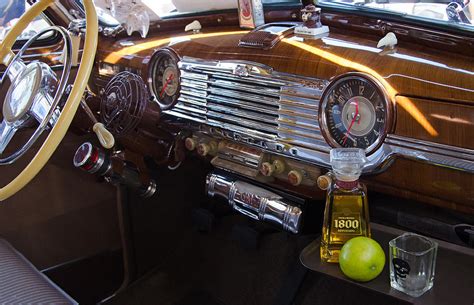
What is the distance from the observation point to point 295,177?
1679 millimetres

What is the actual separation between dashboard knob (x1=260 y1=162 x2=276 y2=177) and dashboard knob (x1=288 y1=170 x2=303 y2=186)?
2.8 inches

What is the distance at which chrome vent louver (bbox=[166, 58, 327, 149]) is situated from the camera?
1.58m

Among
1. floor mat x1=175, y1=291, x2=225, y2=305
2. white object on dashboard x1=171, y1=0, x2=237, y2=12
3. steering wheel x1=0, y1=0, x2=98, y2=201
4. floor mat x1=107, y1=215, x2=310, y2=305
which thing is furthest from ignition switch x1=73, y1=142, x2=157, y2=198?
white object on dashboard x1=171, y1=0, x2=237, y2=12

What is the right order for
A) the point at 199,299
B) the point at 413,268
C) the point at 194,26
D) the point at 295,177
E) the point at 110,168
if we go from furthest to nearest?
the point at 199,299 → the point at 194,26 → the point at 110,168 → the point at 295,177 → the point at 413,268

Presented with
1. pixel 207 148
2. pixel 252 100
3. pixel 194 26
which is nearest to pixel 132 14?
pixel 194 26

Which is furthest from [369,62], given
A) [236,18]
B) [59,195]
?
[59,195]

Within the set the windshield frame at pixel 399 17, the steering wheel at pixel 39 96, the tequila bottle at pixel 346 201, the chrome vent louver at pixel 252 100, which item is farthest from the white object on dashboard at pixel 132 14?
the tequila bottle at pixel 346 201

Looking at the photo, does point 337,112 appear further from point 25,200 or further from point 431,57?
point 25,200

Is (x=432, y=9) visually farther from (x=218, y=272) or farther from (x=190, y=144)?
(x=218, y=272)

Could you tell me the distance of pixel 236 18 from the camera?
7.14 feet

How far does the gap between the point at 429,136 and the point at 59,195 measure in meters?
1.54

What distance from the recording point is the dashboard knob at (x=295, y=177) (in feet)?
5.51

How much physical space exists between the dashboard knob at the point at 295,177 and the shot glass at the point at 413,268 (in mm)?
403

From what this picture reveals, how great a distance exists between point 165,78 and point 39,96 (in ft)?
1.74
